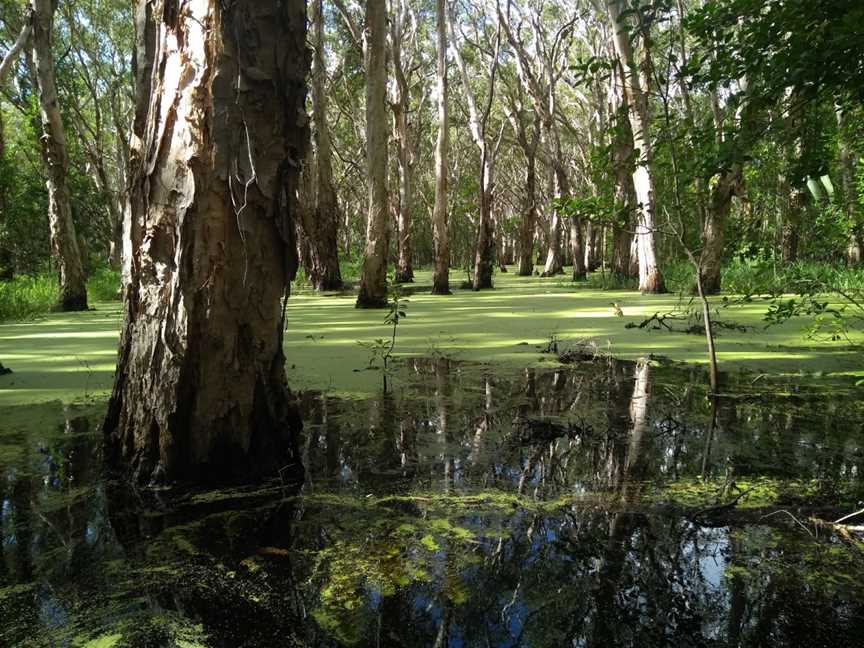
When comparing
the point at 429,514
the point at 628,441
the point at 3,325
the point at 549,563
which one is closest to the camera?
the point at 549,563

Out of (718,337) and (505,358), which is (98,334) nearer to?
(505,358)

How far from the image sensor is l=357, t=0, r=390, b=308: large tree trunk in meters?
7.50

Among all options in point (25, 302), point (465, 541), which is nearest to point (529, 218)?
point (25, 302)

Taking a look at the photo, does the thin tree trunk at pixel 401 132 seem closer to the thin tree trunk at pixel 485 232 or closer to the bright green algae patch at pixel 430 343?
the thin tree trunk at pixel 485 232

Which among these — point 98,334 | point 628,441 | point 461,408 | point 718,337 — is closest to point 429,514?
point 628,441

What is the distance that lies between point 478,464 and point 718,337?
139 inches

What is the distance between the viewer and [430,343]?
490cm

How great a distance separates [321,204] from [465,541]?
9846 mm

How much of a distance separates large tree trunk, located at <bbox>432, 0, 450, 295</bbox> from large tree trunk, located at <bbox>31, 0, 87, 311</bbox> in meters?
5.35

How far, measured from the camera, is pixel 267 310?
2010 mm

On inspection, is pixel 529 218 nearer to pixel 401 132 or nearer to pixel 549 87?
pixel 549 87

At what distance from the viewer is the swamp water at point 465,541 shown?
124 cm

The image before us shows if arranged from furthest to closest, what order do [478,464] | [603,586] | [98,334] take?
[98,334]
[478,464]
[603,586]

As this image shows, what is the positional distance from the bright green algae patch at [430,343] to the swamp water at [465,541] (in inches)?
37.0
